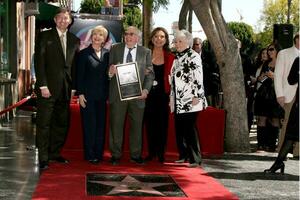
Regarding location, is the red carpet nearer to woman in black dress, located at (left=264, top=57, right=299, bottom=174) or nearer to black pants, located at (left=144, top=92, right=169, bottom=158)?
black pants, located at (left=144, top=92, right=169, bottom=158)

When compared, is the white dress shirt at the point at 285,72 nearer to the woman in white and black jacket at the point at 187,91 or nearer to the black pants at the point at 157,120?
the woman in white and black jacket at the point at 187,91

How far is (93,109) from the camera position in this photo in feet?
26.9

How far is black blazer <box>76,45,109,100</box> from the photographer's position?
8086 millimetres

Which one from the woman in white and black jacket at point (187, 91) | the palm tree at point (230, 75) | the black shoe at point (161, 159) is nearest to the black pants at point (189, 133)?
the woman in white and black jacket at point (187, 91)

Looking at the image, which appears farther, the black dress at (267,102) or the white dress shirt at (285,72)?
the black dress at (267,102)

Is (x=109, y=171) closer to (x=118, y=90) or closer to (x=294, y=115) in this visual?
(x=118, y=90)

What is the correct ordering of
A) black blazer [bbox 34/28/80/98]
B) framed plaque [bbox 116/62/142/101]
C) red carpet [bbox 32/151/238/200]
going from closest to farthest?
red carpet [bbox 32/151/238/200] → black blazer [bbox 34/28/80/98] → framed plaque [bbox 116/62/142/101]

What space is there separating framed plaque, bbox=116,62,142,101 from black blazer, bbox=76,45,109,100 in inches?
10.0

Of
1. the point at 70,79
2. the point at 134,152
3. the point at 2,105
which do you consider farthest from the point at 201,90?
the point at 2,105

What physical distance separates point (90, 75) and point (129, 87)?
21.7 inches

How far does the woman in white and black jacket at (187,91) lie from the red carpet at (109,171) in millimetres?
417

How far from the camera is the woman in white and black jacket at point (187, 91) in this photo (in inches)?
324

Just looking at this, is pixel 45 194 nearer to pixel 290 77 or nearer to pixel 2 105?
pixel 290 77

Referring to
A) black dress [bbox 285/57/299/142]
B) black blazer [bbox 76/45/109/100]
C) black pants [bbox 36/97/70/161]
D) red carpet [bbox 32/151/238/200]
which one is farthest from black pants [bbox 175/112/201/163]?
black pants [bbox 36/97/70/161]
